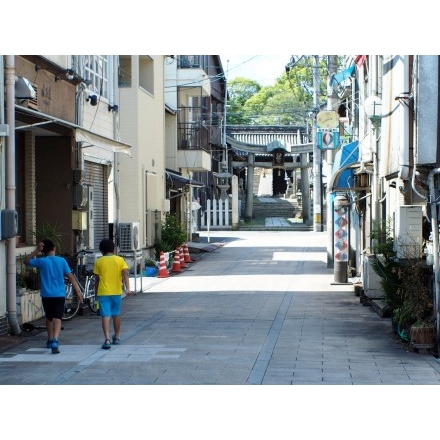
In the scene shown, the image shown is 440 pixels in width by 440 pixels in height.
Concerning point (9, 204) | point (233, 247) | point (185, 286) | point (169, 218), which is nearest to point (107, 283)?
point (9, 204)

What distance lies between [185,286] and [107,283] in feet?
36.3

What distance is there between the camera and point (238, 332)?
15234 millimetres

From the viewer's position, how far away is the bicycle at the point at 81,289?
17.3m

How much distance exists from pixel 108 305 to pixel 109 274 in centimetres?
48

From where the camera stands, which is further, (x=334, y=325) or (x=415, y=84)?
(x=334, y=325)

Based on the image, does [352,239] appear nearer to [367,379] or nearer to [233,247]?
[233,247]

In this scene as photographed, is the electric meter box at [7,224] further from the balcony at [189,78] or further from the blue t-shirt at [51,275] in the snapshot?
the balcony at [189,78]

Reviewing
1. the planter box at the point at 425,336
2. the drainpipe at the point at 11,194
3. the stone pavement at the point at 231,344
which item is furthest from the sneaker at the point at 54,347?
the planter box at the point at 425,336

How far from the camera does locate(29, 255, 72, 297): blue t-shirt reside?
13.0 m

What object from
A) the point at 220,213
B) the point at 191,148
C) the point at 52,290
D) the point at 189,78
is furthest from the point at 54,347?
the point at 220,213

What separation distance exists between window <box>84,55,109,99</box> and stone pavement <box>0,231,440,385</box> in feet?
18.1

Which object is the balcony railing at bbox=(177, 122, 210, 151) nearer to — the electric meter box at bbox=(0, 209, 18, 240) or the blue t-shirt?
the electric meter box at bbox=(0, 209, 18, 240)

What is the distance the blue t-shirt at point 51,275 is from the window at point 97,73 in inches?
375

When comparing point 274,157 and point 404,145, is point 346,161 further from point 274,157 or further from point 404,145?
point 274,157
